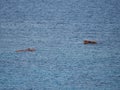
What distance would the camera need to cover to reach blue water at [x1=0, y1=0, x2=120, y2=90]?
0.98m

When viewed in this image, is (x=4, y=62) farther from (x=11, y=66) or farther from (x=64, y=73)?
(x=64, y=73)

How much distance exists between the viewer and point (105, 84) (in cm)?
97

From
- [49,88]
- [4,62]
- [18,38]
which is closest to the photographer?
[49,88]

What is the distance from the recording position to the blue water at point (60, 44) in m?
0.98

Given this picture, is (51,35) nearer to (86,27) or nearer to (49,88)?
(86,27)

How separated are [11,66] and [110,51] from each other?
0.44 meters

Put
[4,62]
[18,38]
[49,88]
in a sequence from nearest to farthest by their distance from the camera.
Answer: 1. [49,88]
2. [4,62]
3. [18,38]

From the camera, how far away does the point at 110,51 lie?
3.64 ft

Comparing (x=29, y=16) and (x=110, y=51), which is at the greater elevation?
(x=29, y=16)

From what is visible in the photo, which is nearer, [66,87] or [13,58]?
[66,87]

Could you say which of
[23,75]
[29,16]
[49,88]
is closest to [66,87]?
[49,88]

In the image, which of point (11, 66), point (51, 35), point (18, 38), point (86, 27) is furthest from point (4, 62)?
point (86, 27)

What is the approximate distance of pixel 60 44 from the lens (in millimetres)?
1144

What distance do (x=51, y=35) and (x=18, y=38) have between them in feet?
0.52
